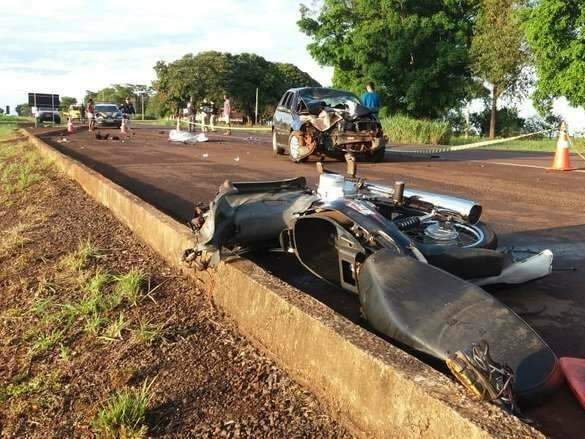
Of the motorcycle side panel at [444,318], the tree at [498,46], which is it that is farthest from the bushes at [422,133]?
the motorcycle side panel at [444,318]

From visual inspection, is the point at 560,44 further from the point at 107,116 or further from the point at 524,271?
the point at 524,271

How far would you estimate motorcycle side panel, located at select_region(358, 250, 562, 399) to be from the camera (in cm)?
223

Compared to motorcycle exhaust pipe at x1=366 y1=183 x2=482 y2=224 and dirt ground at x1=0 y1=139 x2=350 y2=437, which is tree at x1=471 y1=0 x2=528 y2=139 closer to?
motorcycle exhaust pipe at x1=366 y1=183 x2=482 y2=224

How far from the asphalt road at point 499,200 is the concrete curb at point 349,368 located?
1.63 feet

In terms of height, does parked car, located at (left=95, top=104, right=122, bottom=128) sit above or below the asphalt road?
above

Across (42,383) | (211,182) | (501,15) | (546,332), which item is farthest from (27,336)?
(501,15)

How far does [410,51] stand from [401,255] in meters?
37.6

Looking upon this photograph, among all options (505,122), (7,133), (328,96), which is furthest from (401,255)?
(505,122)

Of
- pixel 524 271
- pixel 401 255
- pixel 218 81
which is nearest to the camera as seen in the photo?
pixel 401 255

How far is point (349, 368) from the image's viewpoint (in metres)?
2.26

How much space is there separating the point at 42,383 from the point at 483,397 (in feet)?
7.13

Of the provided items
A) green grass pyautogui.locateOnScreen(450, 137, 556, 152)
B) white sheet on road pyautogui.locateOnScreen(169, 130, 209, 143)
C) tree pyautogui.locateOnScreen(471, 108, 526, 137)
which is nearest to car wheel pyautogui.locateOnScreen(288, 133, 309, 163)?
white sheet on road pyautogui.locateOnScreen(169, 130, 209, 143)

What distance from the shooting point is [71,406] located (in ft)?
8.75

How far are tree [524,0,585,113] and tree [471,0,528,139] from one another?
5.94 meters
